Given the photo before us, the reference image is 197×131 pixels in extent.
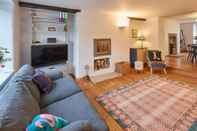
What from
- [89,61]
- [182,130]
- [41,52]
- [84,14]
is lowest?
[182,130]

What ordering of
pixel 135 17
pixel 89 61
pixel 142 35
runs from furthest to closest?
pixel 142 35 < pixel 135 17 < pixel 89 61

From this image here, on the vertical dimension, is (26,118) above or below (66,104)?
above

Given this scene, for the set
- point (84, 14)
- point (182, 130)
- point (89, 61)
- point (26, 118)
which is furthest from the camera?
point (89, 61)

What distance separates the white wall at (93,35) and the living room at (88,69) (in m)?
0.03

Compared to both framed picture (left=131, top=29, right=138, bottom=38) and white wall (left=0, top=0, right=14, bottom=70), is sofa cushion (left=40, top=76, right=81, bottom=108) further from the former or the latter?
framed picture (left=131, top=29, right=138, bottom=38)

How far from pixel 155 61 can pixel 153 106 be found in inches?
126

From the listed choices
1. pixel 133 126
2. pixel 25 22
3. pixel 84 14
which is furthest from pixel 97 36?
pixel 133 126

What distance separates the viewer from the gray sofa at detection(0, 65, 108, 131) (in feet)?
3.27

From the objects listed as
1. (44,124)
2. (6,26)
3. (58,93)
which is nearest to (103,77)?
(58,93)

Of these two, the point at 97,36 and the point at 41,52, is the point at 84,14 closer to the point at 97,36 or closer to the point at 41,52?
the point at 97,36

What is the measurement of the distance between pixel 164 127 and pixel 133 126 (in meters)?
0.45

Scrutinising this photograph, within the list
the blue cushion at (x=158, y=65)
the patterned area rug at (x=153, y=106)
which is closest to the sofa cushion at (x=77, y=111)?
the patterned area rug at (x=153, y=106)

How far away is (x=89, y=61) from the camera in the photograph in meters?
4.80

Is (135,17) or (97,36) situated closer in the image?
(97,36)
